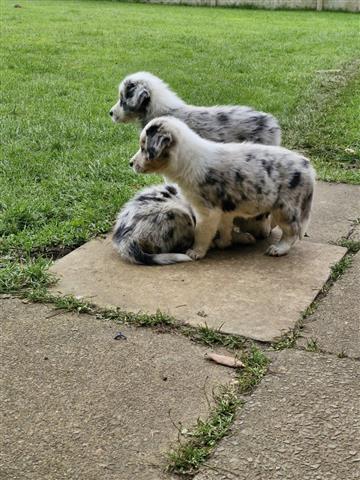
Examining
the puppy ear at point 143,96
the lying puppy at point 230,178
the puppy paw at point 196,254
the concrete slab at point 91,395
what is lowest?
the concrete slab at point 91,395

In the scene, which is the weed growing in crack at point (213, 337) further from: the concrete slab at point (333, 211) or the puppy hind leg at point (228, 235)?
the concrete slab at point (333, 211)

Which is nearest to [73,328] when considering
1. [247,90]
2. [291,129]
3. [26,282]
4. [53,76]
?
[26,282]

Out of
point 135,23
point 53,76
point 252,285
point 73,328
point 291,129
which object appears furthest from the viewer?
point 135,23

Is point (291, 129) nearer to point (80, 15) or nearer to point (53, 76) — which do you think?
point (53, 76)

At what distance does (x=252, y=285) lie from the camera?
14.7 ft

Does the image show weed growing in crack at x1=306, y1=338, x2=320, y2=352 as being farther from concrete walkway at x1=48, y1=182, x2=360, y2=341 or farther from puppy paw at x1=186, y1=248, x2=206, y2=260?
puppy paw at x1=186, y1=248, x2=206, y2=260

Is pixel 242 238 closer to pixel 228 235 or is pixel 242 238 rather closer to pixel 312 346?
pixel 228 235

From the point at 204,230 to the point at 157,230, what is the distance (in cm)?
33

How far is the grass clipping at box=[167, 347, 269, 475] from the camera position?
9.46 feet

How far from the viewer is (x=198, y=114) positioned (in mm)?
6230

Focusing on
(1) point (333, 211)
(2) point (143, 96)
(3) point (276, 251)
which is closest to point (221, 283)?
(3) point (276, 251)

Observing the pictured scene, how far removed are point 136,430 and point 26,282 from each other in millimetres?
1737

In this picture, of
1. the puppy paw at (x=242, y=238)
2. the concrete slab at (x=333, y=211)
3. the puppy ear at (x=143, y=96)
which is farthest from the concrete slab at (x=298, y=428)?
the puppy ear at (x=143, y=96)

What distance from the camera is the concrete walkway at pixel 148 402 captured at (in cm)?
289
